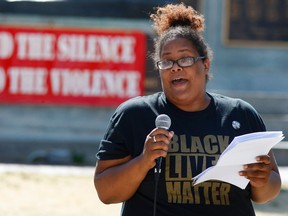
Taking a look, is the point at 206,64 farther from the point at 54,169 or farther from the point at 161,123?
the point at 54,169

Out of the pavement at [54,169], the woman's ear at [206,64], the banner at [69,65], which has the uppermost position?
the woman's ear at [206,64]

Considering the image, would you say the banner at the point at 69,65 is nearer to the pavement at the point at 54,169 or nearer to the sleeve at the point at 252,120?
the pavement at the point at 54,169

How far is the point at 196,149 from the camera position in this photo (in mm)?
3156

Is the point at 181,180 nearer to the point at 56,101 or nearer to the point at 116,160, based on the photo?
the point at 116,160

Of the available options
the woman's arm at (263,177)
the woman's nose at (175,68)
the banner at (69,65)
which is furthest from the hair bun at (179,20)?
the banner at (69,65)

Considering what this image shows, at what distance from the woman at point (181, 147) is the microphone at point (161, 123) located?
26 mm

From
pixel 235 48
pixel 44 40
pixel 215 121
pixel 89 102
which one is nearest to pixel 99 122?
pixel 89 102

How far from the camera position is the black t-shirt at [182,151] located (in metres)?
3.11

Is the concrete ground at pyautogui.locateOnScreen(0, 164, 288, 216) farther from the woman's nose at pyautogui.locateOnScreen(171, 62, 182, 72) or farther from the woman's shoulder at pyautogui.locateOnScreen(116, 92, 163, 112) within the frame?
the woman's nose at pyautogui.locateOnScreen(171, 62, 182, 72)

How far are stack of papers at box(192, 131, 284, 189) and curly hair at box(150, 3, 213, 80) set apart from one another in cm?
52

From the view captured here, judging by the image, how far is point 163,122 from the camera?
2.94m

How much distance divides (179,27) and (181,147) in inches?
22.2

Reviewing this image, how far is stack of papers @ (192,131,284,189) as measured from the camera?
9.77ft

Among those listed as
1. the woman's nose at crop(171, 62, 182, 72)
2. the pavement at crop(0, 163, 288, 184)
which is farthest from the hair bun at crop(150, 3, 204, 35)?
the pavement at crop(0, 163, 288, 184)
